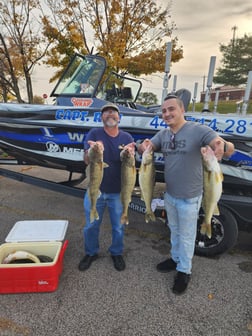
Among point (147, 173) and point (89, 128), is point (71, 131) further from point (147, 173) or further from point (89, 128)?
point (147, 173)

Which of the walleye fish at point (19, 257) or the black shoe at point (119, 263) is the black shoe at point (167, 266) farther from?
the walleye fish at point (19, 257)

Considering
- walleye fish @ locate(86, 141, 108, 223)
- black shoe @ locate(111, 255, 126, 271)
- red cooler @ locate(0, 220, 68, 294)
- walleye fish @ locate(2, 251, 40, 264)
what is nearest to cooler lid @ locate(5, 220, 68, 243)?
red cooler @ locate(0, 220, 68, 294)

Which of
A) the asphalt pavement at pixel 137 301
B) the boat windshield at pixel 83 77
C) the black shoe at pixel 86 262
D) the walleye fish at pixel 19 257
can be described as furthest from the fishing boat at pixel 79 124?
the walleye fish at pixel 19 257

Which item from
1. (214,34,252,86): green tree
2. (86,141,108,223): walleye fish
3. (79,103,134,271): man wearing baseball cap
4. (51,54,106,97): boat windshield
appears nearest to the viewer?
(86,141,108,223): walleye fish

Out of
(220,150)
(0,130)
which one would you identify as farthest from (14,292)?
(0,130)

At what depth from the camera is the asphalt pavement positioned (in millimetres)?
2090

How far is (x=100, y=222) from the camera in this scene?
2812 mm

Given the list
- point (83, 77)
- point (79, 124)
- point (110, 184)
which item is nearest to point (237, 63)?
point (83, 77)

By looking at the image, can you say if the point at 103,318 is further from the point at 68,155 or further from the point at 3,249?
the point at 68,155

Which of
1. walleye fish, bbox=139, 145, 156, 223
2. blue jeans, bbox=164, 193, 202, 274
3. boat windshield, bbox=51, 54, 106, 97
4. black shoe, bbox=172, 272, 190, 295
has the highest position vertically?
boat windshield, bbox=51, 54, 106, 97

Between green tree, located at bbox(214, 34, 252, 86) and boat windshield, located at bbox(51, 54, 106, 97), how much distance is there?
27.2 meters

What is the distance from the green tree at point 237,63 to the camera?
89.7 ft

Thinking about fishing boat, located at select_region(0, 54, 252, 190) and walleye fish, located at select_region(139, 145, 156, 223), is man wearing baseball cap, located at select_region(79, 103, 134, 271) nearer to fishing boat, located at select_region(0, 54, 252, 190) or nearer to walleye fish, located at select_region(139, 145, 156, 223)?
walleye fish, located at select_region(139, 145, 156, 223)

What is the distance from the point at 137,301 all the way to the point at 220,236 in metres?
1.28
